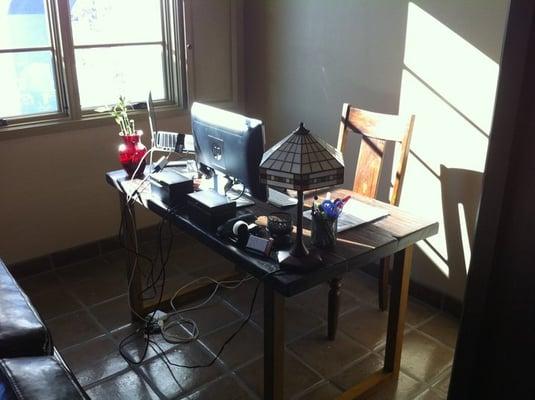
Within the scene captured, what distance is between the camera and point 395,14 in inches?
103

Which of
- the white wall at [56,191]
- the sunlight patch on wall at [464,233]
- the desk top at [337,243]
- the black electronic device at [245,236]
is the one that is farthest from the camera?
the white wall at [56,191]

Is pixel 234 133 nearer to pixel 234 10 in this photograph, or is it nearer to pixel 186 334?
pixel 186 334

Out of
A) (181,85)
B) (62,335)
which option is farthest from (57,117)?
(62,335)

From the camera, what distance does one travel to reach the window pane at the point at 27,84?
2.86m

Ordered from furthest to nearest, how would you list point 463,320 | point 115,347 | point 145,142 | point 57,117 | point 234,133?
point 145,142
point 57,117
point 115,347
point 234,133
point 463,320

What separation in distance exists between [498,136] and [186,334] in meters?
1.98

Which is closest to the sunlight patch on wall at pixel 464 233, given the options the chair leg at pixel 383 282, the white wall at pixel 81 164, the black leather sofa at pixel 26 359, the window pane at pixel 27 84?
the chair leg at pixel 383 282

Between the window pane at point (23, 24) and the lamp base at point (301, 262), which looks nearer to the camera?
the lamp base at point (301, 262)

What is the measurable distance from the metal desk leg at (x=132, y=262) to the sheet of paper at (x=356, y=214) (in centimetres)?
88

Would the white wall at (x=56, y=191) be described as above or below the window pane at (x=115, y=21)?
Answer: below

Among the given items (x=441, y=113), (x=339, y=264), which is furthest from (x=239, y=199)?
(x=441, y=113)

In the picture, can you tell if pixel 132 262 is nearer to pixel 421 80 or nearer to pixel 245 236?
pixel 245 236

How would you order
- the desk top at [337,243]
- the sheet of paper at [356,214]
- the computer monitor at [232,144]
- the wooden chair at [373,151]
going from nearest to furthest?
the desk top at [337,243] < the computer monitor at [232,144] < the sheet of paper at [356,214] < the wooden chair at [373,151]

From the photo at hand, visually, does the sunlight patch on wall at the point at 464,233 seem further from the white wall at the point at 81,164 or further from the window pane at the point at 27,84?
the window pane at the point at 27,84
